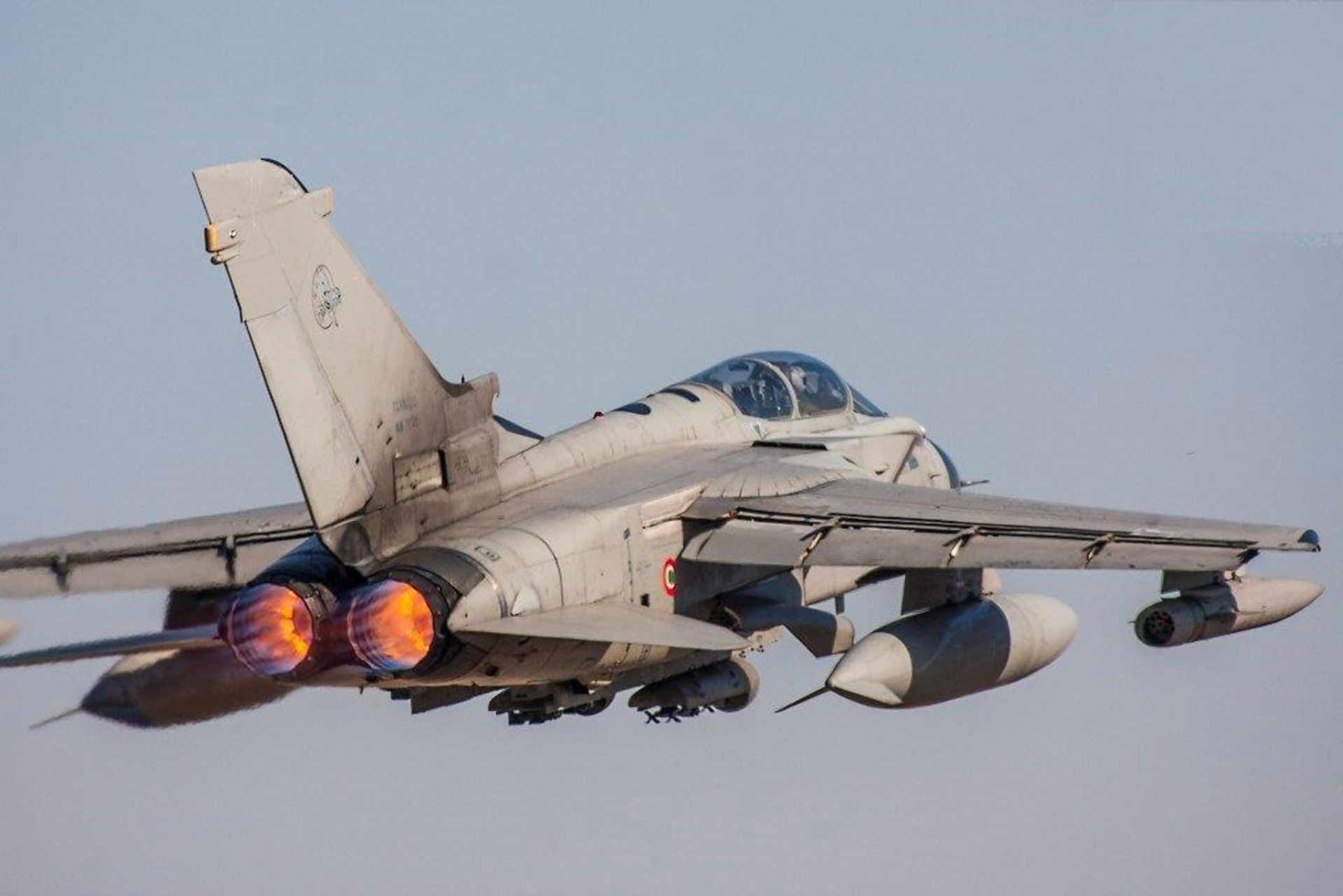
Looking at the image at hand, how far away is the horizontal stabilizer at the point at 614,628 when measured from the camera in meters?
24.8

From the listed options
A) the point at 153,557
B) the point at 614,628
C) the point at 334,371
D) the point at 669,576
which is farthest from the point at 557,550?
the point at 153,557

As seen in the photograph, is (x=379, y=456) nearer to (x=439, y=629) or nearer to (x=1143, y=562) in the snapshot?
(x=439, y=629)

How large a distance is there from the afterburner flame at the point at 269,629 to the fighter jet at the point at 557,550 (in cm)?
2

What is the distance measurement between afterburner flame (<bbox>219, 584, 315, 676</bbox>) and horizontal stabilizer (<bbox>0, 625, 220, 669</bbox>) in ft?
0.97

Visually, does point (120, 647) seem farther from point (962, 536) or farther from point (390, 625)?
point (962, 536)

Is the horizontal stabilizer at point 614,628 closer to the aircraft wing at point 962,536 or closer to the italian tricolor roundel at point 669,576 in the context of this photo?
the italian tricolor roundel at point 669,576

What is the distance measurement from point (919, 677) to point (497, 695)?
4.00 metres

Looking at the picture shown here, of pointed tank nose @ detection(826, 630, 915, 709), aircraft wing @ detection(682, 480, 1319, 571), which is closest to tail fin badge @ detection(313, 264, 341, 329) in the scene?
aircraft wing @ detection(682, 480, 1319, 571)

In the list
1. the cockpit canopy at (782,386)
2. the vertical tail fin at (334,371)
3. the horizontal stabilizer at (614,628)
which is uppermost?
the vertical tail fin at (334,371)

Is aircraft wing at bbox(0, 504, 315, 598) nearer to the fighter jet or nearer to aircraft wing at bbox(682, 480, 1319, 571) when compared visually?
the fighter jet

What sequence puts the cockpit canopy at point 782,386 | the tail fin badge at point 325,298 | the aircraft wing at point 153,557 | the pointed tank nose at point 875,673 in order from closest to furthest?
the tail fin badge at point 325,298 < the pointed tank nose at point 875,673 < the aircraft wing at point 153,557 < the cockpit canopy at point 782,386

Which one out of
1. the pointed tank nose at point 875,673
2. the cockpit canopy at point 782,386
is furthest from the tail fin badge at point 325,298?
the cockpit canopy at point 782,386

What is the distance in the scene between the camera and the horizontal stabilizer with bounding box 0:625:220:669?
81.0 feet

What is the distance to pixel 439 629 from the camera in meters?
24.7
